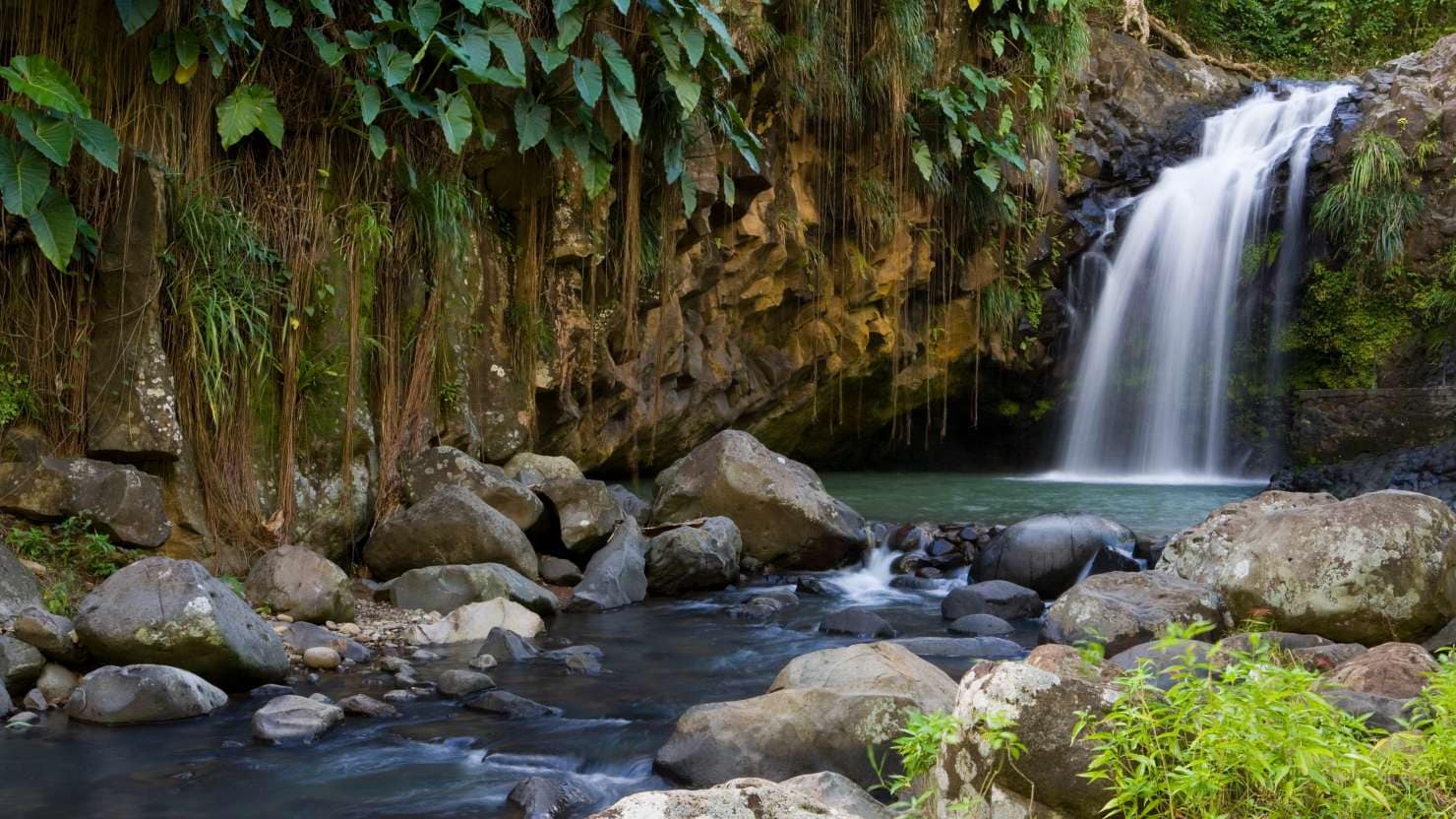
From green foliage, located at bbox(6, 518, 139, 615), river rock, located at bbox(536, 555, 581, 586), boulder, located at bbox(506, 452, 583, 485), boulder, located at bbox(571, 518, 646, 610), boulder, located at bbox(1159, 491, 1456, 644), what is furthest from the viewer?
boulder, located at bbox(506, 452, 583, 485)

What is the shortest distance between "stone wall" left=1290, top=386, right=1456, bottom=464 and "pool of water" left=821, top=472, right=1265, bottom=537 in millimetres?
916

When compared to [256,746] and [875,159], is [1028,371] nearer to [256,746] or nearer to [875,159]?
[875,159]

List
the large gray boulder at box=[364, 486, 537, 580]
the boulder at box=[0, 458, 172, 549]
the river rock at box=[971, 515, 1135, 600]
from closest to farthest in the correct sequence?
the boulder at box=[0, 458, 172, 549] → the large gray boulder at box=[364, 486, 537, 580] → the river rock at box=[971, 515, 1135, 600]

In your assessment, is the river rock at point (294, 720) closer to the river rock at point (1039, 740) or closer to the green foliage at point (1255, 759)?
the river rock at point (1039, 740)

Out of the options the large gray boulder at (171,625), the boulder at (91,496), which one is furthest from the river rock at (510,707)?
the boulder at (91,496)

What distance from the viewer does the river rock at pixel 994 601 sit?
7066 millimetres

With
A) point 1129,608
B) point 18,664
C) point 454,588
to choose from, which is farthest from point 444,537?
point 1129,608

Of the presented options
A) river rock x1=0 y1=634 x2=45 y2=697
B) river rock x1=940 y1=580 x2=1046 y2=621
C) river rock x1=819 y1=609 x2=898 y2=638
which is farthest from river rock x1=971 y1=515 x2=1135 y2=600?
river rock x1=0 y1=634 x2=45 y2=697

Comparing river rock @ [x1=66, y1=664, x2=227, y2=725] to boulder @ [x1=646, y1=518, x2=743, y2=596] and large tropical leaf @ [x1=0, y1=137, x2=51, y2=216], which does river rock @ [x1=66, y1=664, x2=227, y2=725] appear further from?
boulder @ [x1=646, y1=518, x2=743, y2=596]

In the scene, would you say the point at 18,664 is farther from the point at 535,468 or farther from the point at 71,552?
the point at 535,468

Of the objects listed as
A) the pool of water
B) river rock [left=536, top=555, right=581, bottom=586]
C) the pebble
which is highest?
the pool of water

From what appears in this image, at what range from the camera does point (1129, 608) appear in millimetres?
5801

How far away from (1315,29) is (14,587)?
1874cm

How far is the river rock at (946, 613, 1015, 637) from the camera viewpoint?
258 inches
